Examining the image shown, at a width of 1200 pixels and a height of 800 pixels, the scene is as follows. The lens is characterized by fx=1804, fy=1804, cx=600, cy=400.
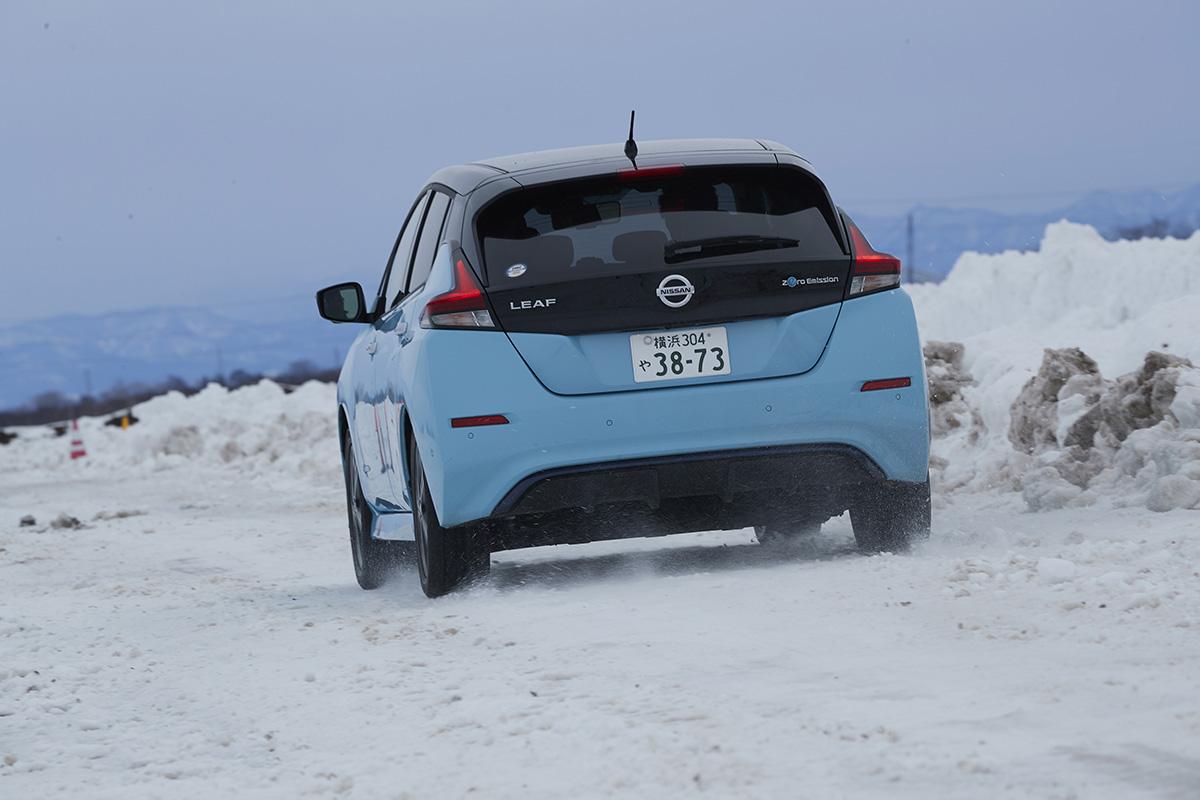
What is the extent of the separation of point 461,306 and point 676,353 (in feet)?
2.52

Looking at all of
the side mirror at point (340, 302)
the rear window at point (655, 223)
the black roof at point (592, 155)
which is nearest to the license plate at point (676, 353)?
the rear window at point (655, 223)

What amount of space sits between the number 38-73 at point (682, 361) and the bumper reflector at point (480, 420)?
55 centimetres

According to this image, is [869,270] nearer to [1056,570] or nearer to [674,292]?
[674,292]

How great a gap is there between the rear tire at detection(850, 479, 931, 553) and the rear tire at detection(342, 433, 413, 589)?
2468 millimetres

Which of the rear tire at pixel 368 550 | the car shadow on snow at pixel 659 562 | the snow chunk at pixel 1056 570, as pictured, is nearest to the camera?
the snow chunk at pixel 1056 570

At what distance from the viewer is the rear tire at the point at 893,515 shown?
6773mm

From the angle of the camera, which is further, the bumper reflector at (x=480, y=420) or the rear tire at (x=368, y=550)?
the rear tire at (x=368, y=550)

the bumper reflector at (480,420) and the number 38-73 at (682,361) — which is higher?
the number 38-73 at (682,361)

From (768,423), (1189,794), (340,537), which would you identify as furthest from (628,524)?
(340,537)

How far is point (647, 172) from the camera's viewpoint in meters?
6.50

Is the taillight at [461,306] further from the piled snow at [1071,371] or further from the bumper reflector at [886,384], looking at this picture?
the piled snow at [1071,371]

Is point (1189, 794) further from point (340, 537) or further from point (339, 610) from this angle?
point (340, 537)

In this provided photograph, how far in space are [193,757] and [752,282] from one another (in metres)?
2.76

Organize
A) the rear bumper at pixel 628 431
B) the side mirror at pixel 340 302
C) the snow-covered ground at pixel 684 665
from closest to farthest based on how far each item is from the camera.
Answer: the snow-covered ground at pixel 684 665
the rear bumper at pixel 628 431
the side mirror at pixel 340 302
